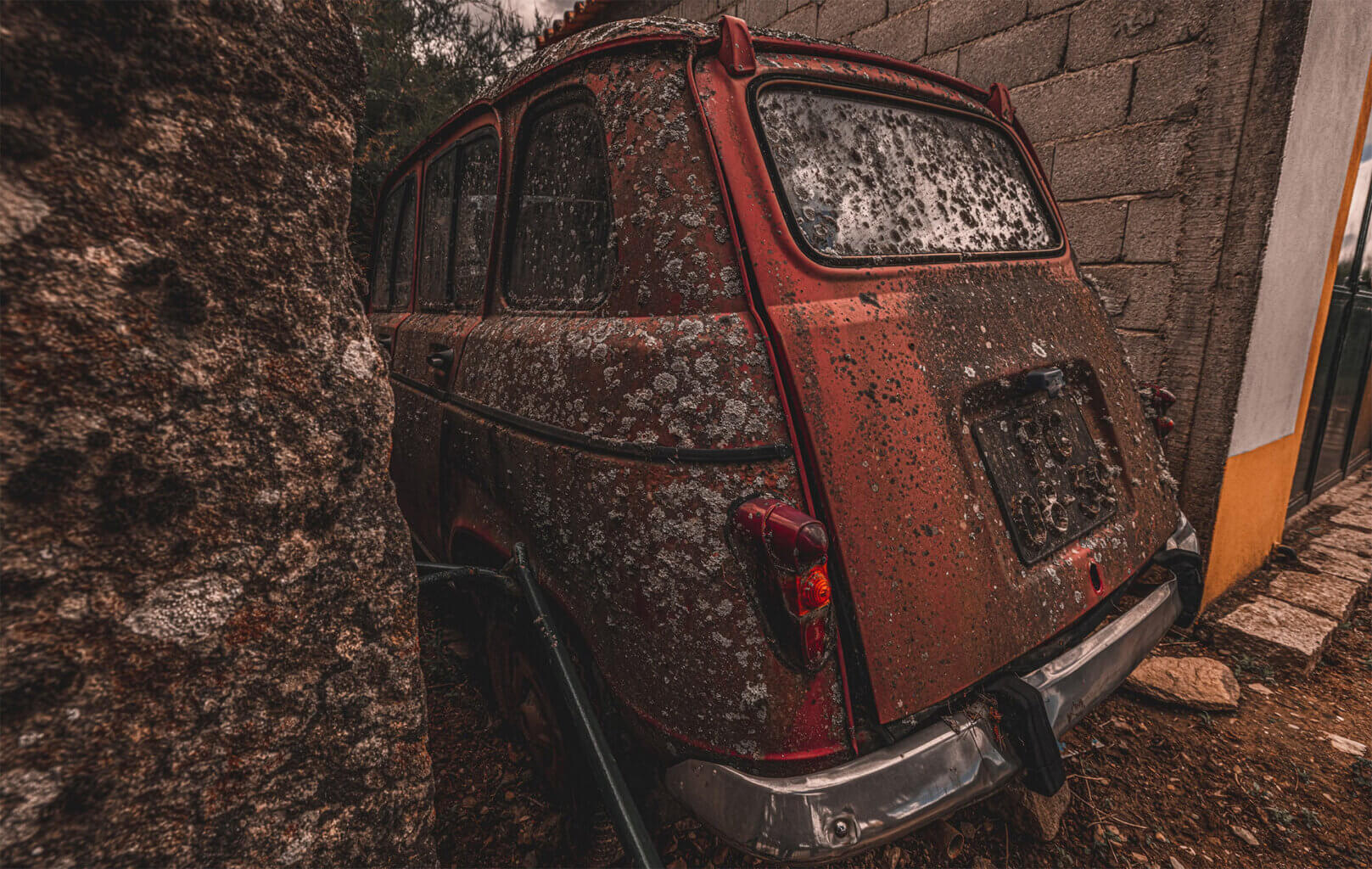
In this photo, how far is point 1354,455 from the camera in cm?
551

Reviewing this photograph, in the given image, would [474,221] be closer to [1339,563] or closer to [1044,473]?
[1044,473]

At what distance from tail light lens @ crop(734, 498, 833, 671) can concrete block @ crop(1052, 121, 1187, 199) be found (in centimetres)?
293

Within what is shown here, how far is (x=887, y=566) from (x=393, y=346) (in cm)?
226

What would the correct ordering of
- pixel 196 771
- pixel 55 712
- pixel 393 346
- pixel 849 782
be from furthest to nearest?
pixel 393 346, pixel 849 782, pixel 196 771, pixel 55 712

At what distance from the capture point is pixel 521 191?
1.86 meters

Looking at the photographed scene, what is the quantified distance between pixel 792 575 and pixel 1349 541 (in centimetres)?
508

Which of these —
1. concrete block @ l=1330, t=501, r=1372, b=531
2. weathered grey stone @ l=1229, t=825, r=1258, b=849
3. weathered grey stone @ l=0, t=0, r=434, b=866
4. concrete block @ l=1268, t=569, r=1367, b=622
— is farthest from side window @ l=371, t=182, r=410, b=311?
concrete block @ l=1330, t=501, r=1372, b=531

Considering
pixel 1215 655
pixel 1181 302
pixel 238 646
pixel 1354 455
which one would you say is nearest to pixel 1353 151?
pixel 1181 302

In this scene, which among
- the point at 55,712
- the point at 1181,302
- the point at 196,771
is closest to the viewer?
the point at 55,712

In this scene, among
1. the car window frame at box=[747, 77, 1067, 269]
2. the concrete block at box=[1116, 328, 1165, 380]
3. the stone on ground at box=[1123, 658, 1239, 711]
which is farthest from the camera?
the concrete block at box=[1116, 328, 1165, 380]

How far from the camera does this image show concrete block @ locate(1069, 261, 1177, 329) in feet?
9.69

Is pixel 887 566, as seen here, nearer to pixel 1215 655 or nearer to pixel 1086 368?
pixel 1086 368

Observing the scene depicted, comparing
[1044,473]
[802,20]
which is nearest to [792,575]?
[1044,473]

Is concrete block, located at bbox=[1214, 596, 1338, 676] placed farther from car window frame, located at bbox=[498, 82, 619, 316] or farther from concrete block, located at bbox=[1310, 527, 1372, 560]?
car window frame, located at bbox=[498, 82, 619, 316]
